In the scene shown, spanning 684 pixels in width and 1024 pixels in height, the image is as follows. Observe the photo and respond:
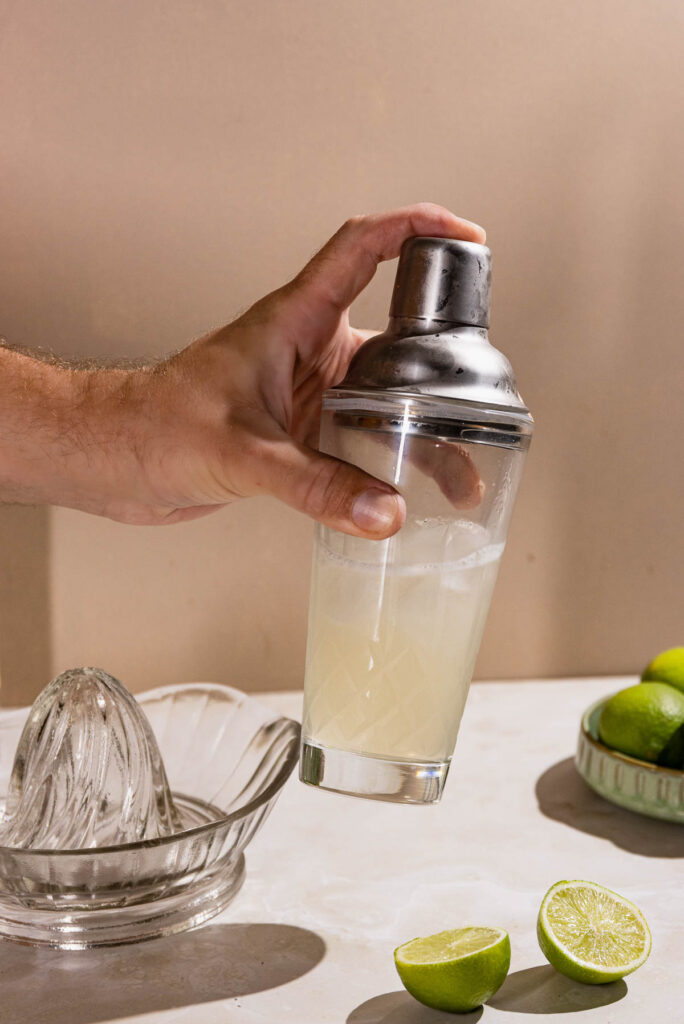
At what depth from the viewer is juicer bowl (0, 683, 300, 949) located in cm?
65

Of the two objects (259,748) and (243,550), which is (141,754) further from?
(243,550)

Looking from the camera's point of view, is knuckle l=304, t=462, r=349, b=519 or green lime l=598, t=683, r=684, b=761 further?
green lime l=598, t=683, r=684, b=761

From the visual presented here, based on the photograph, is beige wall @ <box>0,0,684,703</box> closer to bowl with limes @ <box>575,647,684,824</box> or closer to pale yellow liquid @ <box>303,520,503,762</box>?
bowl with limes @ <box>575,647,684,824</box>

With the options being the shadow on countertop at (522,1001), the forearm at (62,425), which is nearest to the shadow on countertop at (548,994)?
the shadow on countertop at (522,1001)

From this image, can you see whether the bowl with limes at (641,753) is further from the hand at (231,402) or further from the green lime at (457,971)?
the hand at (231,402)

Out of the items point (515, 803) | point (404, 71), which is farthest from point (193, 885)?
point (404, 71)

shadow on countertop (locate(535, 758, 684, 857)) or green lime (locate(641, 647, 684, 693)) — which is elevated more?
green lime (locate(641, 647, 684, 693))

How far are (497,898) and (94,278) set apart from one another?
75 centimetres

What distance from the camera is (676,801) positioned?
0.87 m

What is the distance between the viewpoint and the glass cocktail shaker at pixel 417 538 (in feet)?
1.85

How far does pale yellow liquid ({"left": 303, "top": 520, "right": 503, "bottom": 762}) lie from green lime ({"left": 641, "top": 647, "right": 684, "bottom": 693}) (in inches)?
16.7

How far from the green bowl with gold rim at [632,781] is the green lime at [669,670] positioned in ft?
0.33

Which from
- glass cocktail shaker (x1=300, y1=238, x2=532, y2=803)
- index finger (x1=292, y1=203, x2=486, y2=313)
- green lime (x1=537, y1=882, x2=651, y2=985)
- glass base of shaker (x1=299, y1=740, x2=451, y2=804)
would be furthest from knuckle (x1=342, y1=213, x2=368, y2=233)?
green lime (x1=537, y1=882, x2=651, y2=985)

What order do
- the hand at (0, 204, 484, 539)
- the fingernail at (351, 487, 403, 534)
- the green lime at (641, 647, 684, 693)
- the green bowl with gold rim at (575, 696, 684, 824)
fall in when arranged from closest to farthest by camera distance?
1. the fingernail at (351, 487, 403, 534)
2. the hand at (0, 204, 484, 539)
3. the green bowl with gold rim at (575, 696, 684, 824)
4. the green lime at (641, 647, 684, 693)
